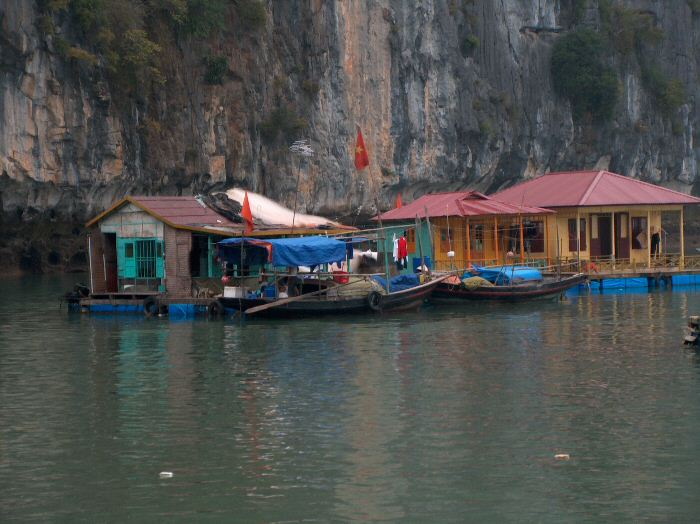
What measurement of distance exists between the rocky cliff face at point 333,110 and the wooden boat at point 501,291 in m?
18.1

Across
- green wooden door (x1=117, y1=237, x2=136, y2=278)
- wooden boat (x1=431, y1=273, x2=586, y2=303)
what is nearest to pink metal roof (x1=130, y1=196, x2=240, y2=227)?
green wooden door (x1=117, y1=237, x2=136, y2=278)

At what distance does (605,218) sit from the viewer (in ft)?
144

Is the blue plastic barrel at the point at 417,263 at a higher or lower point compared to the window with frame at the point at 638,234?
lower

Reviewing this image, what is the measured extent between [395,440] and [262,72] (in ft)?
133

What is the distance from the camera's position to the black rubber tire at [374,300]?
103 ft

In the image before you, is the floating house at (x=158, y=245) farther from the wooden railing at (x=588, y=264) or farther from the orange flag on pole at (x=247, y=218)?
the wooden railing at (x=588, y=264)

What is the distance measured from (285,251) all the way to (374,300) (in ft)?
7.98

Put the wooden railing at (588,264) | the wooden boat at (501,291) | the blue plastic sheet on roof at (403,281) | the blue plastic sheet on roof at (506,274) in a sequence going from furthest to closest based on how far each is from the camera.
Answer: the wooden railing at (588,264) < the blue plastic sheet on roof at (506,274) < the wooden boat at (501,291) < the blue plastic sheet on roof at (403,281)

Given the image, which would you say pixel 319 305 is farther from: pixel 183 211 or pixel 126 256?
pixel 126 256

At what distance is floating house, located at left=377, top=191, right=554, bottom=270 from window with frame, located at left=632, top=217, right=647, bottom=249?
3.44m

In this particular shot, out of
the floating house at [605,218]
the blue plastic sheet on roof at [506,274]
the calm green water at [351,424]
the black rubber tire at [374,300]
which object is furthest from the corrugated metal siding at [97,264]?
the floating house at [605,218]

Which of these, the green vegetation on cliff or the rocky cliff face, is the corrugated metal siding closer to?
the rocky cliff face

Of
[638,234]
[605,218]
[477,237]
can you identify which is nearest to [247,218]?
[477,237]

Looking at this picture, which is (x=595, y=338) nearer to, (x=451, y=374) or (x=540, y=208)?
(x=451, y=374)
